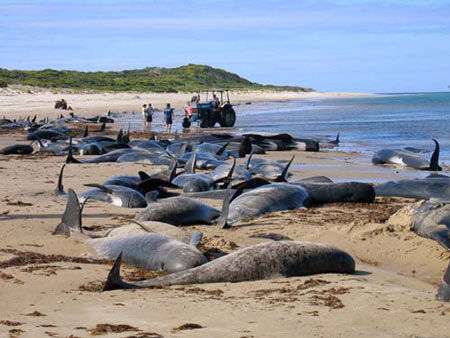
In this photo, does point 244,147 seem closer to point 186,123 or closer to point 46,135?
point 46,135

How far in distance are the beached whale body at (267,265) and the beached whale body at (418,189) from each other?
4638 mm

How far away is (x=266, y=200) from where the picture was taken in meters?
9.75

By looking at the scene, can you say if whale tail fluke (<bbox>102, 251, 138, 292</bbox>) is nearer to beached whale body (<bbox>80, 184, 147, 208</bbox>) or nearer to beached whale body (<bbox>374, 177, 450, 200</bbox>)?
beached whale body (<bbox>80, 184, 147, 208</bbox>)

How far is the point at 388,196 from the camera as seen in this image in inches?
451

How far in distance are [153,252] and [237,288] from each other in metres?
1.10

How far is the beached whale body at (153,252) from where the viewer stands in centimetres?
644

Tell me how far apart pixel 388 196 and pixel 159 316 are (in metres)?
7.12

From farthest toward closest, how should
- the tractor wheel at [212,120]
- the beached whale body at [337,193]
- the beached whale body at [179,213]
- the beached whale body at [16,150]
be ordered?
the tractor wheel at [212,120] < the beached whale body at [16,150] < the beached whale body at [337,193] < the beached whale body at [179,213]

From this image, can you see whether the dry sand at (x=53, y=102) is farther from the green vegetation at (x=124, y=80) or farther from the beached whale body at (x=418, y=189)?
the beached whale body at (x=418, y=189)

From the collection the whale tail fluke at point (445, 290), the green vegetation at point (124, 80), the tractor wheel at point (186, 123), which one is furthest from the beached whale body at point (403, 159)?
the green vegetation at point (124, 80)

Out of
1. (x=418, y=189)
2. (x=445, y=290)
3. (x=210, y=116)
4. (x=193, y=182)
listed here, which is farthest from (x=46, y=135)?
(x=445, y=290)

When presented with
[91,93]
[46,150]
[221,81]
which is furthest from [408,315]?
[221,81]

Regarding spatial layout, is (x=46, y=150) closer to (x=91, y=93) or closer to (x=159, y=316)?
(x=159, y=316)

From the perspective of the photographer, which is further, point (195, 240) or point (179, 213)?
point (179, 213)
